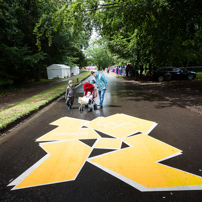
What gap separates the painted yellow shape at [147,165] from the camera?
7.61ft

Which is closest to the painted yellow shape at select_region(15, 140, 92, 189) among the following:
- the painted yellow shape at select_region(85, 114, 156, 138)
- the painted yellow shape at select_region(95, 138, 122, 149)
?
the painted yellow shape at select_region(95, 138, 122, 149)

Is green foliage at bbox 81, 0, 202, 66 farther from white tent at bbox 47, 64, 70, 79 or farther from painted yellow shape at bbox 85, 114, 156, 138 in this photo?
white tent at bbox 47, 64, 70, 79

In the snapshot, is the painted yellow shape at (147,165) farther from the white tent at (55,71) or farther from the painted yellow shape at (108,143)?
the white tent at (55,71)

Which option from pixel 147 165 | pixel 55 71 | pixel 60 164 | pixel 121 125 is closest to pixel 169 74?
pixel 121 125

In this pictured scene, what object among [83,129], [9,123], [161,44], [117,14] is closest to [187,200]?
[83,129]

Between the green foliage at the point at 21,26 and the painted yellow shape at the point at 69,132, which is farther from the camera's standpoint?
the green foliage at the point at 21,26

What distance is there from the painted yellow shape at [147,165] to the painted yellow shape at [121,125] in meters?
0.62

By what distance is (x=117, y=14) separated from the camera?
364 inches

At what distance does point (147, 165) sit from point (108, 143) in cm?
110

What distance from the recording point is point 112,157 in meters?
3.00

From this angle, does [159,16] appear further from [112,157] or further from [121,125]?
[112,157]

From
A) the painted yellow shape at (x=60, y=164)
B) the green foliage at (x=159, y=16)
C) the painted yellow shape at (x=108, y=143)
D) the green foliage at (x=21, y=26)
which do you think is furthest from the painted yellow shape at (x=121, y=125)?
the green foliage at (x=21, y=26)

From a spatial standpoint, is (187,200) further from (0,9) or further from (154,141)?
(0,9)

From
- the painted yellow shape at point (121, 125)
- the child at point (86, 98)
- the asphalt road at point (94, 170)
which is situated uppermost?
the child at point (86, 98)
